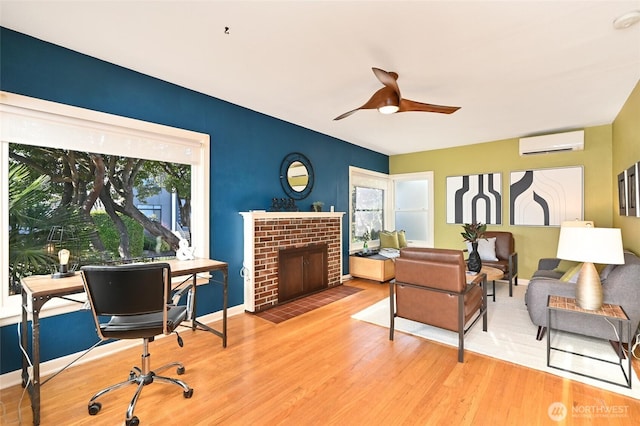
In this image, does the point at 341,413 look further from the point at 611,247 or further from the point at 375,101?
the point at 375,101

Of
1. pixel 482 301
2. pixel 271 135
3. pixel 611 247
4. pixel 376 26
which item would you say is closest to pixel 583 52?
pixel 611 247

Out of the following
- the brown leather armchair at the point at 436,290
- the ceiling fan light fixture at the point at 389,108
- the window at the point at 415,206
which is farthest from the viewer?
the window at the point at 415,206

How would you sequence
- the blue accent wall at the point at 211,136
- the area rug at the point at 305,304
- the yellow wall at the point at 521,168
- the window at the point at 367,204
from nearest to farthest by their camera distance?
1. the blue accent wall at the point at 211,136
2. the area rug at the point at 305,304
3. the yellow wall at the point at 521,168
4. the window at the point at 367,204

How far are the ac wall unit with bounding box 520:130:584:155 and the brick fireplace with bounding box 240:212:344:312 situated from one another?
145 inches

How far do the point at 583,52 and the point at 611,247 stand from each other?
5.29 ft

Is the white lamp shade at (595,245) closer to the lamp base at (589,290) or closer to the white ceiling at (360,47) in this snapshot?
the lamp base at (589,290)

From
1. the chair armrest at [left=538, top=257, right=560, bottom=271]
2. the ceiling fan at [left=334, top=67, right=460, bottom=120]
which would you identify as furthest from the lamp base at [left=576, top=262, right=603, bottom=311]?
the chair armrest at [left=538, top=257, right=560, bottom=271]

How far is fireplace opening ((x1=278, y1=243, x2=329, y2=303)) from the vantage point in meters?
4.04

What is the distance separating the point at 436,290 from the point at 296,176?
8.83 feet

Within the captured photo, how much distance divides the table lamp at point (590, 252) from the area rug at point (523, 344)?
479 mm

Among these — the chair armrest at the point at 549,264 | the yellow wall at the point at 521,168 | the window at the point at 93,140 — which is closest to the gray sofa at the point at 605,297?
the chair armrest at the point at 549,264

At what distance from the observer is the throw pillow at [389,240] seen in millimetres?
5879

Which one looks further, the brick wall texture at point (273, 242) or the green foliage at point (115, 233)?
the brick wall texture at point (273, 242)

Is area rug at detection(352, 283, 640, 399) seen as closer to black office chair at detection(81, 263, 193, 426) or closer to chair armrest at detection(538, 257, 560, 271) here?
chair armrest at detection(538, 257, 560, 271)
